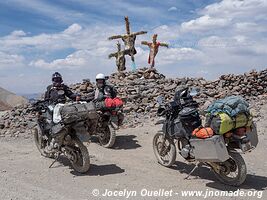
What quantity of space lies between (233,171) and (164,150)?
A: 1.80 metres

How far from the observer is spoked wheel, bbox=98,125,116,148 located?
9406 millimetres

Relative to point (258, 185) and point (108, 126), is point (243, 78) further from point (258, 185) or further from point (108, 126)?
point (258, 185)

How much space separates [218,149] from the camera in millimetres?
5793

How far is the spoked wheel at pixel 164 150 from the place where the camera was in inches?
287

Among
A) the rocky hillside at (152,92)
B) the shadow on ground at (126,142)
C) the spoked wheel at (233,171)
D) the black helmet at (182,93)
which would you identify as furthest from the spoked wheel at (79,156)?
the rocky hillside at (152,92)

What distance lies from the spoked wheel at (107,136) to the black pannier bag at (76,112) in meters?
2.47

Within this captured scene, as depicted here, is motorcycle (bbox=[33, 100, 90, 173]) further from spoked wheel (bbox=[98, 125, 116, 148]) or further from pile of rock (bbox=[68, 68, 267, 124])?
pile of rock (bbox=[68, 68, 267, 124])

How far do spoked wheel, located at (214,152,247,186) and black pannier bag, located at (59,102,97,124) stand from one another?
253 centimetres

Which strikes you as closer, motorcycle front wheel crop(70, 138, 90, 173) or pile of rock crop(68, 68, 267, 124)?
motorcycle front wheel crop(70, 138, 90, 173)

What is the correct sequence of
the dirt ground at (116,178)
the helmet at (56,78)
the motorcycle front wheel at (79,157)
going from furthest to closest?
the helmet at (56,78)
the motorcycle front wheel at (79,157)
the dirt ground at (116,178)

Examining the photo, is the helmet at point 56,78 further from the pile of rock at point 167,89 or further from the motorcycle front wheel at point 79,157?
the pile of rock at point 167,89

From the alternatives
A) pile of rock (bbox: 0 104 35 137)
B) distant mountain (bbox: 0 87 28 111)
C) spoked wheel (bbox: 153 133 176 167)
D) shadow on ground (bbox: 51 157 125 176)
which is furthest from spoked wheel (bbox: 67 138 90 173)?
distant mountain (bbox: 0 87 28 111)

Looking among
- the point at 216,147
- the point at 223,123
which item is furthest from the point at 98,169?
the point at 223,123

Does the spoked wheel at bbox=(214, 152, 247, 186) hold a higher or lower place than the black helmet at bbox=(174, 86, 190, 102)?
lower
